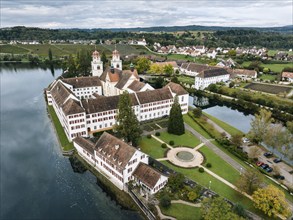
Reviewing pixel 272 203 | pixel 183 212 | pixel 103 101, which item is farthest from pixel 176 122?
pixel 272 203

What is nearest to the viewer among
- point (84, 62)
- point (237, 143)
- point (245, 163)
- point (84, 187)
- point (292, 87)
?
point (84, 187)

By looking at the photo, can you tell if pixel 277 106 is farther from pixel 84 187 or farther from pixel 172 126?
pixel 84 187

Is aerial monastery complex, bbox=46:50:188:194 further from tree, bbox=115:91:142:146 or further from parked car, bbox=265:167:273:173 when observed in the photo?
parked car, bbox=265:167:273:173

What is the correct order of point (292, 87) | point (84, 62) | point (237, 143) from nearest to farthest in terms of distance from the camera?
1. point (237, 143)
2. point (292, 87)
3. point (84, 62)

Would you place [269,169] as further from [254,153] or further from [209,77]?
[209,77]

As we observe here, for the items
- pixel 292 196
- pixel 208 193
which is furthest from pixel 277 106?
pixel 208 193

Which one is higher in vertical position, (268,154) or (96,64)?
(96,64)

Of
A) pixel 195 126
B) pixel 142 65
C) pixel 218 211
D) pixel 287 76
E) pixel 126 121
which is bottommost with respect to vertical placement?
pixel 195 126

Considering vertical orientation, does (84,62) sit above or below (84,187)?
above
